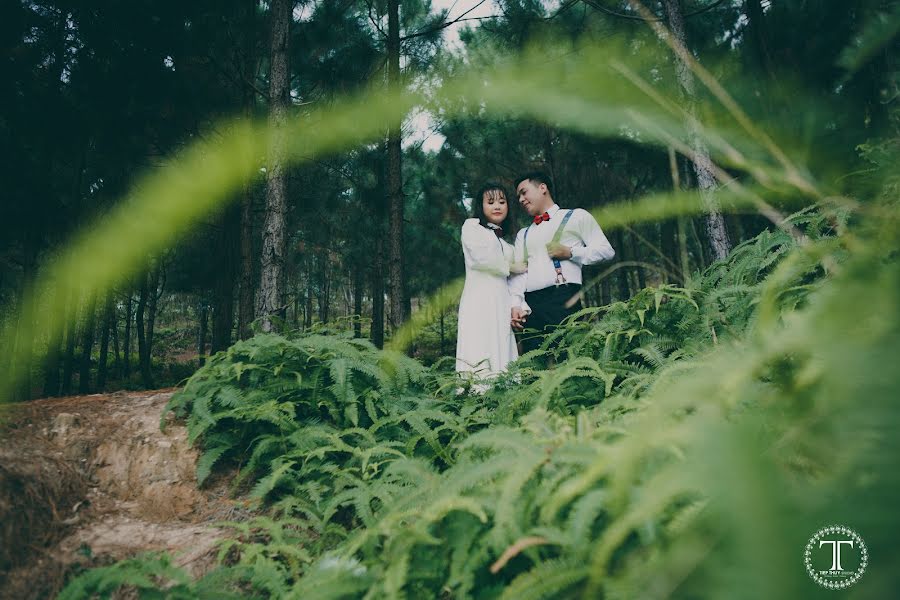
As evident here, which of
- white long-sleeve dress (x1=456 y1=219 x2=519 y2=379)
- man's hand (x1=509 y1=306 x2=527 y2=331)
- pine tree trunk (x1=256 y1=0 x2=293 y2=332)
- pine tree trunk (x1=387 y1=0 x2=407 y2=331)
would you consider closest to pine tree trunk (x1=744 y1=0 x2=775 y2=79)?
white long-sleeve dress (x1=456 y1=219 x2=519 y2=379)

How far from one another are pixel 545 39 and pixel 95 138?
376 inches

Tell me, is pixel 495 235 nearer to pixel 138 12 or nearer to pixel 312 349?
pixel 312 349

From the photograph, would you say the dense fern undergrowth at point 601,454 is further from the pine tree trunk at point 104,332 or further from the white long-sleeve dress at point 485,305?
the pine tree trunk at point 104,332

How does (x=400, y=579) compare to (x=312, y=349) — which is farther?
(x=312, y=349)

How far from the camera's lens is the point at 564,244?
13.7 ft

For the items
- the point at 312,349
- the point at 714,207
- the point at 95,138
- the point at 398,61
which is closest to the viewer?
the point at 312,349

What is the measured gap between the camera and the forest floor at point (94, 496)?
199cm

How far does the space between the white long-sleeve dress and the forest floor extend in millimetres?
2649

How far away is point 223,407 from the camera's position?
302 centimetres

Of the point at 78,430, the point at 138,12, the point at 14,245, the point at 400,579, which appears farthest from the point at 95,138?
the point at 400,579

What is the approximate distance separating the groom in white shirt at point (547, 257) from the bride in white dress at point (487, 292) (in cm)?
17

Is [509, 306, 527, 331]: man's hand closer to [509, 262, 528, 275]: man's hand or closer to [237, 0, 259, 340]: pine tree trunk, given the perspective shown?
[509, 262, 528, 275]: man's hand

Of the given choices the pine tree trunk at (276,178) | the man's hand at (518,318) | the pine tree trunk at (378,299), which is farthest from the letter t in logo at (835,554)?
the pine tree trunk at (378,299)

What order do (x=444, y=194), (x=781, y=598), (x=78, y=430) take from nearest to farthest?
(x=781, y=598) < (x=78, y=430) < (x=444, y=194)
